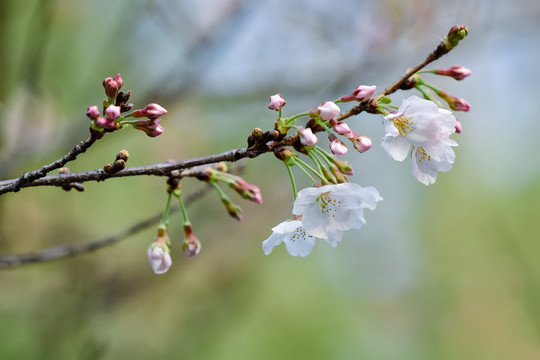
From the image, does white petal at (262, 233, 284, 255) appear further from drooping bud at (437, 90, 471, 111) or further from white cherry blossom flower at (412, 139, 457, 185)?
drooping bud at (437, 90, 471, 111)

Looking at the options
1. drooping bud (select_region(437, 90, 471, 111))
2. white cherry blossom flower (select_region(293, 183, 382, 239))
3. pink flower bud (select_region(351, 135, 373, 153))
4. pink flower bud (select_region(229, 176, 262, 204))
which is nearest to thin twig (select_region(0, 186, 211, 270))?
pink flower bud (select_region(229, 176, 262, 204))

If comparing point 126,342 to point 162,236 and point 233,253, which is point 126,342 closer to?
point 233,253

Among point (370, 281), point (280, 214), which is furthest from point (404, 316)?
point (280, 214)

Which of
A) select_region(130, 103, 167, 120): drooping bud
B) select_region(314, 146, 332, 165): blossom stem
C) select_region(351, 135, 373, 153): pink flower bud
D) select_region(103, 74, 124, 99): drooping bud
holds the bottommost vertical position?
select_region(351, 135, 373, 153): pink flower bud

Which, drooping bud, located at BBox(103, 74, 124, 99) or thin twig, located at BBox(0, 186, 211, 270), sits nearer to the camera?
drooping bud, located at BBox(103, 74, 124, 99)

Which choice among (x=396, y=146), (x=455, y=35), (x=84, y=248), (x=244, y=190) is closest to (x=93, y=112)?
(x=244, y=190)

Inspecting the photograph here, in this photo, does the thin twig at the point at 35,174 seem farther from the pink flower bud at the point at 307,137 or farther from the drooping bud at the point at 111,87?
the pink flower bud at the point at 307,137
